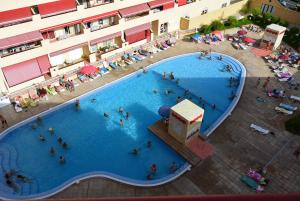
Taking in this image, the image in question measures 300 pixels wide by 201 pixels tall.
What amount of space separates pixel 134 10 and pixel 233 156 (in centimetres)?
2635

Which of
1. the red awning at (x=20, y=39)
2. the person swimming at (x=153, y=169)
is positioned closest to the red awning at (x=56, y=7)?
the red awning at (x=20, y=39)

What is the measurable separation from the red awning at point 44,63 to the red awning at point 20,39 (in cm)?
334

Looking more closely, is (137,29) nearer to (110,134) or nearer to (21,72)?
(21,72)

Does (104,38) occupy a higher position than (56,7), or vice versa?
(56,7)

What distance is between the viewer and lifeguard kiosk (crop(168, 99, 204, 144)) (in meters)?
→ 28.0

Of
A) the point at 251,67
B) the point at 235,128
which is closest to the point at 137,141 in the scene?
the point at 235,128

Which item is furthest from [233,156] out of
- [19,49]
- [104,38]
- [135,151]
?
[19,49]

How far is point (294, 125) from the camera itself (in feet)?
106

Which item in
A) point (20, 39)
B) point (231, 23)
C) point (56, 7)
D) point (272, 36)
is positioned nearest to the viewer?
point (20, 39)

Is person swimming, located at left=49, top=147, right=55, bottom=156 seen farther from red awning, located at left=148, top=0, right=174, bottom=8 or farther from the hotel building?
red awning, located at left=148, top=0, right=174, bottom=8

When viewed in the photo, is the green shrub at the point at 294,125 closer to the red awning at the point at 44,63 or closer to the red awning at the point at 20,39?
the red awning at the point at 44,63

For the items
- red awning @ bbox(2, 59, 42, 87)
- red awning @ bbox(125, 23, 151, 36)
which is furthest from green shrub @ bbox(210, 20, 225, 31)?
red awning @ bbox(2, 59, 42, 87)

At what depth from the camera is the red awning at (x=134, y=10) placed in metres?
41.4

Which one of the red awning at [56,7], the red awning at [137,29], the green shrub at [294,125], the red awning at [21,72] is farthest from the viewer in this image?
the red awning at [137,29]
